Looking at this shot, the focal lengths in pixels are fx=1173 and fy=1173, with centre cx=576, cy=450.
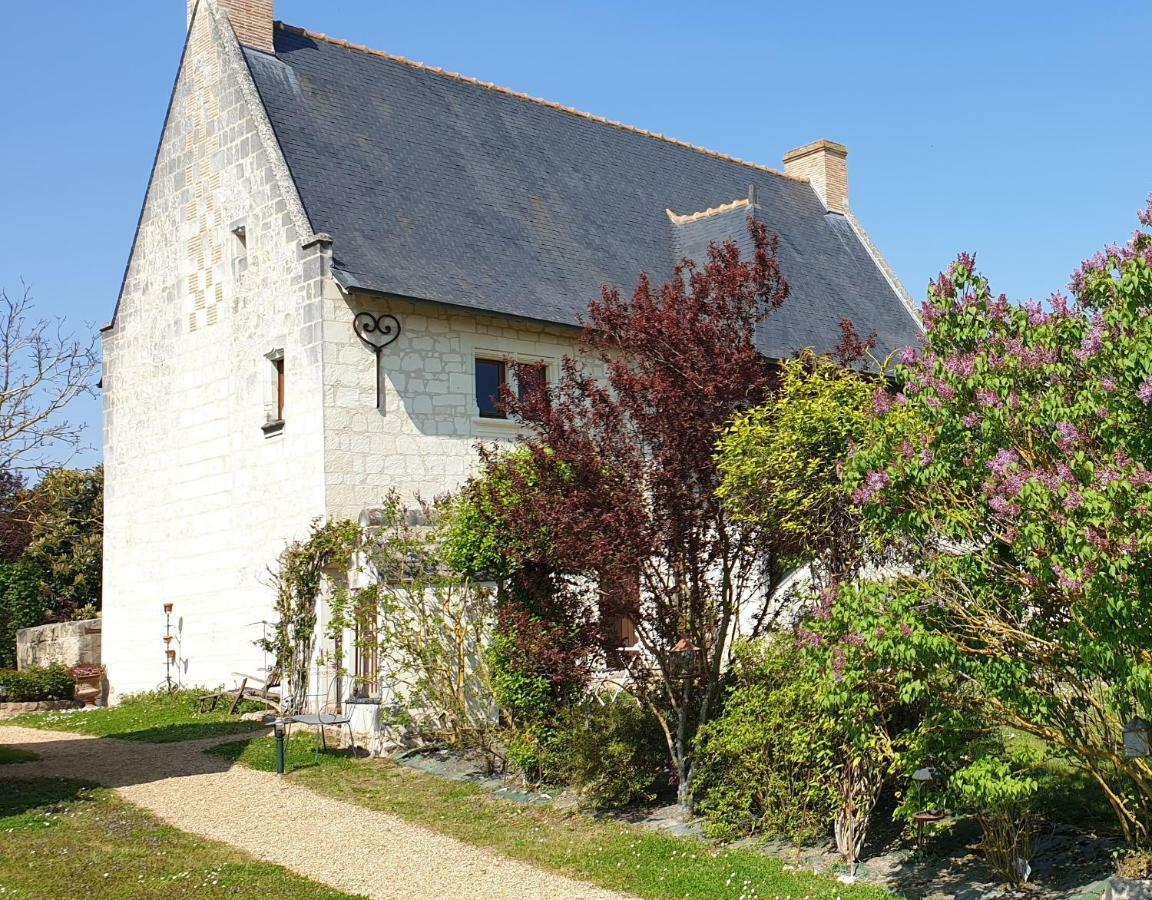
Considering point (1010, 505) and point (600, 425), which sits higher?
point (600, 425)

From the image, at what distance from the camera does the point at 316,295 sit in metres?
13.8

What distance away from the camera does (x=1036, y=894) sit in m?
6.59

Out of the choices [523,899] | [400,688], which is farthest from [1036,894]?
[400,688]

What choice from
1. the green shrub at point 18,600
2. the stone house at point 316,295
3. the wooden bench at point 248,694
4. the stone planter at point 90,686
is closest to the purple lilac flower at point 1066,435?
the stone house at point 316,295

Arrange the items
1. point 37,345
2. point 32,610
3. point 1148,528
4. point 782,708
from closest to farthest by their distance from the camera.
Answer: point 1148,528 < point 782,708 < point 37,345 < point 32,610

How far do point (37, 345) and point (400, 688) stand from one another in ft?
30.7

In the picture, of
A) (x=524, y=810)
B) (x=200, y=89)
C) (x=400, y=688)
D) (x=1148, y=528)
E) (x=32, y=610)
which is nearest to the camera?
(x=1148, y=528)

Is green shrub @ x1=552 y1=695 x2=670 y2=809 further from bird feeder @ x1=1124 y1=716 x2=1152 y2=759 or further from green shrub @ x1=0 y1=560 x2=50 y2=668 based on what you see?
green shrub @ x1=0 y1=560 x2=50 y2=668

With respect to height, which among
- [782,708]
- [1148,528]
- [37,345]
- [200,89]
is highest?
[200,89]

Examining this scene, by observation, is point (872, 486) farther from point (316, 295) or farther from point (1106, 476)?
point (316, 295)

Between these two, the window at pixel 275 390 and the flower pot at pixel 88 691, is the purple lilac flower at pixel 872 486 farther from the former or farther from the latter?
the flower pot at pixel 88 691

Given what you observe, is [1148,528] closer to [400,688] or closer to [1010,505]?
[1010,505]

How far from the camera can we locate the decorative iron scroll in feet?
45.9

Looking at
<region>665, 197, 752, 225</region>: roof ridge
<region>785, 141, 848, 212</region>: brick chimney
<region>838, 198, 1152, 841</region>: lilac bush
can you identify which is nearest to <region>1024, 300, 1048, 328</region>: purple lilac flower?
<region>838, 198, 1152, 841</region>: lilac bush
